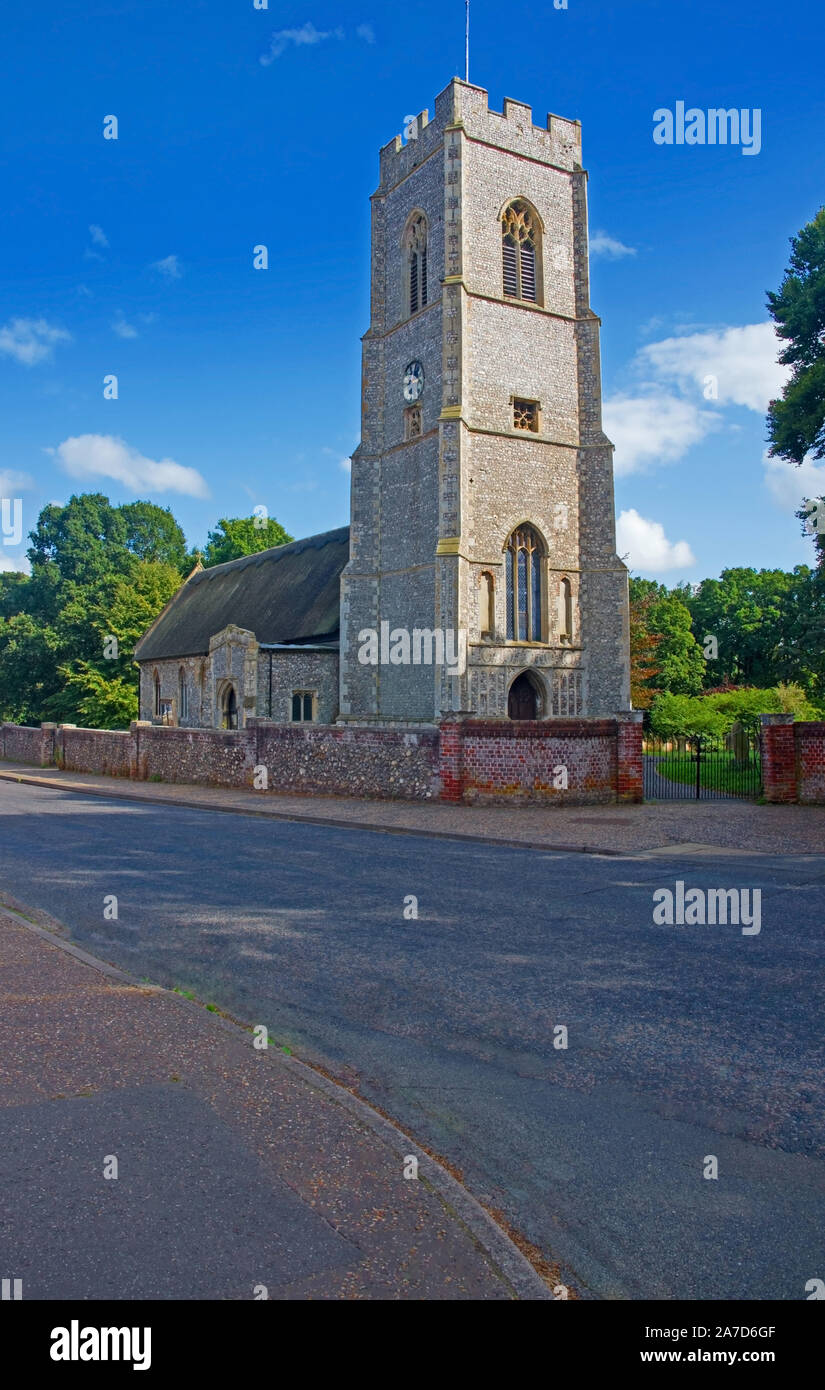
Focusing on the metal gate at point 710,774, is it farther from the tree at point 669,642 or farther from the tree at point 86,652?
the tree at point 86,652

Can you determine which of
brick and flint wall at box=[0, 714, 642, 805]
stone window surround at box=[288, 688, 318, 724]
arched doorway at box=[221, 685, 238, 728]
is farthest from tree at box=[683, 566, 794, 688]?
brick and flint wall at box=[0, 714, 642, 805]

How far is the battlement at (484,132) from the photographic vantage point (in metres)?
28.7

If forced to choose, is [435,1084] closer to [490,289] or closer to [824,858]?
[824,858]

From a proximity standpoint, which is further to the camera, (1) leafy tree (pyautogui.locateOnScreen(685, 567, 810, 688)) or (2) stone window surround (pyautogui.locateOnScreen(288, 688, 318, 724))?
(1) leafy tree (pyautogui.locateOnScreen(685, 567, 810, 688))

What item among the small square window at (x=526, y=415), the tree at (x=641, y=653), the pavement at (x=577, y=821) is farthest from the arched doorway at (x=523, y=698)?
the tree at (x=641, y=653)

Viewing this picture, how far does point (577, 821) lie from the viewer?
15.9 meters

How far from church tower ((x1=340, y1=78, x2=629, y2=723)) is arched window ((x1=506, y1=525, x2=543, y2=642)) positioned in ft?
0.20

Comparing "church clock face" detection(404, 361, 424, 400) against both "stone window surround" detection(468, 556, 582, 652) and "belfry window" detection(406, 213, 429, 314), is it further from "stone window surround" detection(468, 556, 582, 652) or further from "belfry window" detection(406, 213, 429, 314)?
"stone window surround" detection(468, 556, 582, 652)

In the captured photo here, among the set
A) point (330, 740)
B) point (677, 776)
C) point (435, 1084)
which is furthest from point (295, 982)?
point (677, 776)

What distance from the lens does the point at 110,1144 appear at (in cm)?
369

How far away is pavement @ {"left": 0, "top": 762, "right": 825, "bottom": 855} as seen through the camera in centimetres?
1352

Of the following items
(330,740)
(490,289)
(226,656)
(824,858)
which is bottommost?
(824,858)

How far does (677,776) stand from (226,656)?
16113 mm

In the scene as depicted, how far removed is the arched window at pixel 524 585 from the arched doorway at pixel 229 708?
10589mm
